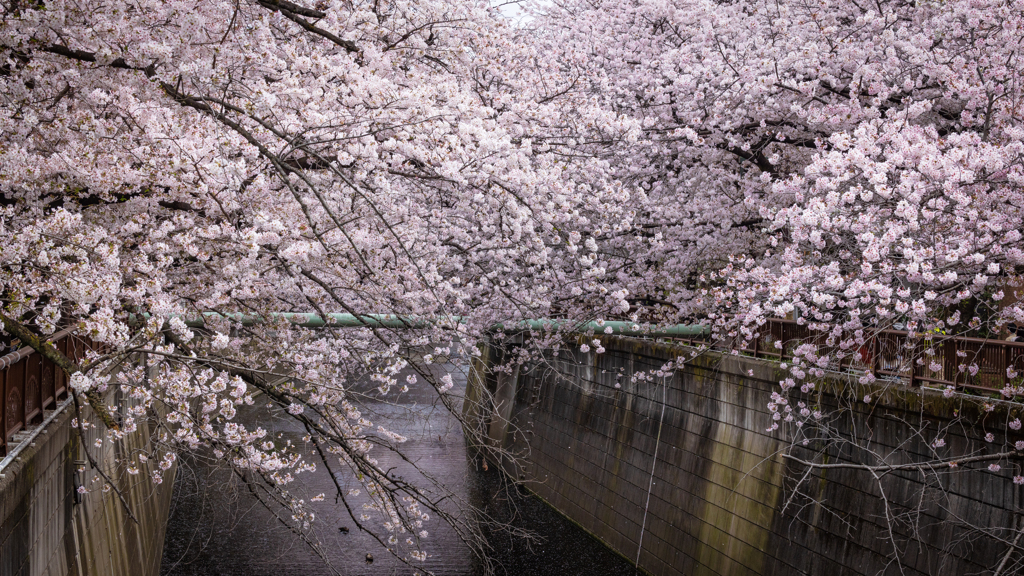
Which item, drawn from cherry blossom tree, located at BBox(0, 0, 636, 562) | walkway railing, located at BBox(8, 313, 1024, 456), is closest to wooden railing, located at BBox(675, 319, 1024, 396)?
walkway railing, located at BBox(8, 313, 1024, 456)

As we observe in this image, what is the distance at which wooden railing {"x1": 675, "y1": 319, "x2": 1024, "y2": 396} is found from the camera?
317 inches

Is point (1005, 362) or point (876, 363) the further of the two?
point (876, 363)

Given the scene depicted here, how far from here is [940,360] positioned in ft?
29.1

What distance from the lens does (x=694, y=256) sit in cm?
1515

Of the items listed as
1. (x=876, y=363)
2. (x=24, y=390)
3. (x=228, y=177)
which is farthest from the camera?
(x=876, y=363)

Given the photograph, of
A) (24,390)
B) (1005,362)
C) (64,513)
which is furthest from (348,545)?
(1005,362)

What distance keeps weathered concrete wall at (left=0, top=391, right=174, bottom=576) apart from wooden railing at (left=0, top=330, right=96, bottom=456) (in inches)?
5.8

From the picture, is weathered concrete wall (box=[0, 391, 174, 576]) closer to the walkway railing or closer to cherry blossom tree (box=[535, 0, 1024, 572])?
the walkway railing

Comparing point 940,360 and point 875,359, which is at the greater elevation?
point 940,360

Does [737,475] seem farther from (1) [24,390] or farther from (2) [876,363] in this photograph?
(1) [24,390]

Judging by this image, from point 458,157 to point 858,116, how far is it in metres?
5.82

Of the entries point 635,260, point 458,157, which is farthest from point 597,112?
point 635,260

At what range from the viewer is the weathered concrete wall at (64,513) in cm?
480

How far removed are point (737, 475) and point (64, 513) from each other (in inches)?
365
